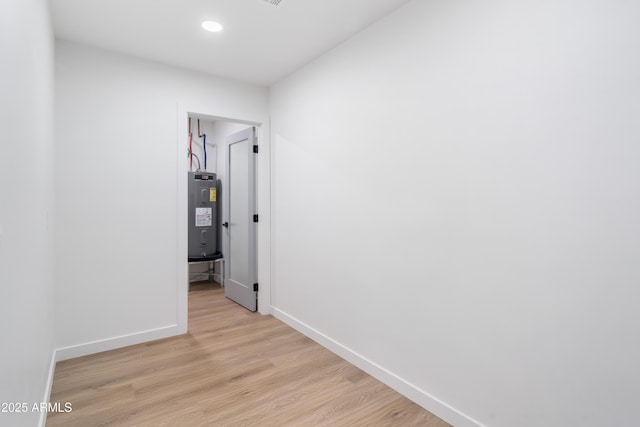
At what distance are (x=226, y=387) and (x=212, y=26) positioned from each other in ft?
8.79

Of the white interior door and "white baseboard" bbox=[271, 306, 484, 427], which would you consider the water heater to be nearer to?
the white interior door

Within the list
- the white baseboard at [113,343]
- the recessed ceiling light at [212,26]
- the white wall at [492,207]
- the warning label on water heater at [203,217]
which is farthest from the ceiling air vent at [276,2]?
the warning label on water heater at [203,217]

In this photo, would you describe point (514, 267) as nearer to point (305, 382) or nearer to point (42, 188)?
point (305, 382)

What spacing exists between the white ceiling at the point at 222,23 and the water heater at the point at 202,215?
7.05ft

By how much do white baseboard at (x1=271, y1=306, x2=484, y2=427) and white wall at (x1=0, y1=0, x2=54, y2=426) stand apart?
1986 millimetres

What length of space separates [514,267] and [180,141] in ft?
9.84

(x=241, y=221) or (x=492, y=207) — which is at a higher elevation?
(x=492, y=207)

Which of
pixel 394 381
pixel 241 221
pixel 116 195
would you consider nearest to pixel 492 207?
pixel 394 381

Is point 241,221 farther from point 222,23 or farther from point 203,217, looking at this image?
point 222,23

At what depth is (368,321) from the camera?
256 cm

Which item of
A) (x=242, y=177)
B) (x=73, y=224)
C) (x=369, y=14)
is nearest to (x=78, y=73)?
(x=73, y=224)

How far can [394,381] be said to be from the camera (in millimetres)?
2318

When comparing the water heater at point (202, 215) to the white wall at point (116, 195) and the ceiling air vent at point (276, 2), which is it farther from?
the ceiling air vent at point (276, 2)

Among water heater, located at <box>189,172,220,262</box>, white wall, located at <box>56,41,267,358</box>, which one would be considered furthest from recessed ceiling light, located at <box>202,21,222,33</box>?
water heater, located at <box>189,172,220,262</box>
